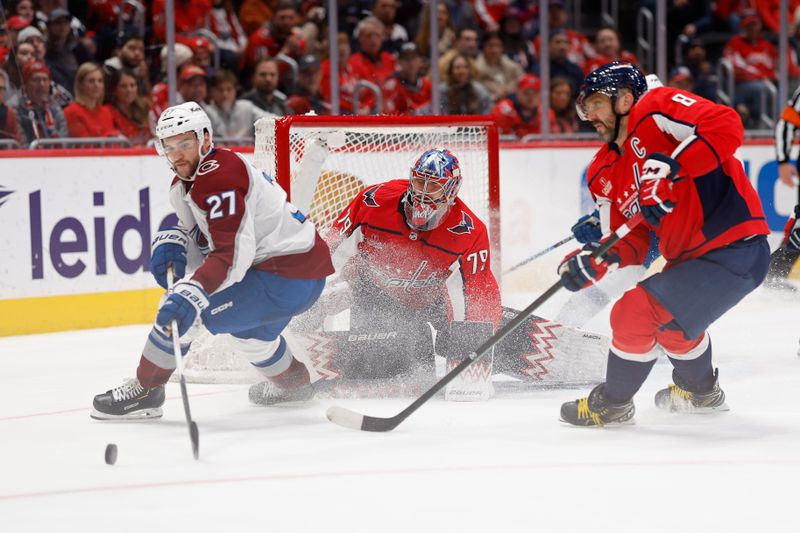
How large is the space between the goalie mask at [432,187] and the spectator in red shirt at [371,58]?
10.6ft

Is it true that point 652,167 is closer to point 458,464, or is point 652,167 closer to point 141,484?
point 458,464

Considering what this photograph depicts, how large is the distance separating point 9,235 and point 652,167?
3.31 meters

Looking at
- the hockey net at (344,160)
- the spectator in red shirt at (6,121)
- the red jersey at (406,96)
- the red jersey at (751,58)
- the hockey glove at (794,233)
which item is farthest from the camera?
the red jersey at (751,58)

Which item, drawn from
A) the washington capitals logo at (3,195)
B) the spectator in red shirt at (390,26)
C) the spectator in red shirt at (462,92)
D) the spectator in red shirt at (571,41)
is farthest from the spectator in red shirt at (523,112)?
the washington capitals logo at (3,195)

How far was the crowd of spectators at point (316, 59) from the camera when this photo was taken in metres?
5.75

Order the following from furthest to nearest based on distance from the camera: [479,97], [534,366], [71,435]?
[479,97] < [534,366] < [71,435]

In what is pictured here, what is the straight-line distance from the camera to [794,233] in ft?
15.9

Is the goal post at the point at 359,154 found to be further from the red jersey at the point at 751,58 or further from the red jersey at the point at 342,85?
the red jersey at the point at 751,58

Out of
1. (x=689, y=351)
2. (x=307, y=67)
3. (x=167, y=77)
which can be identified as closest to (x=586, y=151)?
(x=307, y=67)

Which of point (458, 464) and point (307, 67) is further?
point (307, 67)

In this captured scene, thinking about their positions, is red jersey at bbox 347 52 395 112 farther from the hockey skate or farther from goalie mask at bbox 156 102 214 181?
goalie mask at bbox 156 102 214 181

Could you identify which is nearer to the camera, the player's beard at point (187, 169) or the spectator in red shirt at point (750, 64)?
the player's beard at point (187, 169)

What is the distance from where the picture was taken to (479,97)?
7242 millimetres

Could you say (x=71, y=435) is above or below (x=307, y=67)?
below
